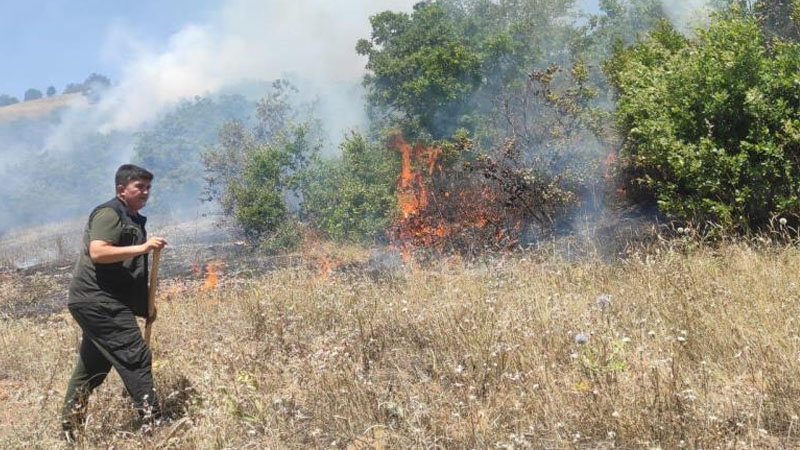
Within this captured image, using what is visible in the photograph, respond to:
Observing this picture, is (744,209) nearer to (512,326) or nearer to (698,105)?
(698,105)

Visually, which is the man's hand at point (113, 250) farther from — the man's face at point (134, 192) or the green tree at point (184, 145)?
the green tree at point (184, 145)

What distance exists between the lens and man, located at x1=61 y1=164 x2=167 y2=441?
11.5ft

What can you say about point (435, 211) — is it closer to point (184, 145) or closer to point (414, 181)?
point (414, 181)

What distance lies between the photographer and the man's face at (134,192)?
146 inches

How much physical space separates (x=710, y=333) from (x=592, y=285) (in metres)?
1.39

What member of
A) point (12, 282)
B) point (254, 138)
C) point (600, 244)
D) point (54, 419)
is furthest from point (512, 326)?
point (254, 138)

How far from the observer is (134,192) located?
12.2 ft

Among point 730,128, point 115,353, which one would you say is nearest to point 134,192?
point 115,353

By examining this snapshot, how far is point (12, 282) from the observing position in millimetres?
12648

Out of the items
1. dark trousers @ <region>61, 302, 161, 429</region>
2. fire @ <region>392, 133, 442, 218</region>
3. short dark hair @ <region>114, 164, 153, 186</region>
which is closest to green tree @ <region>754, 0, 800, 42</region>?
fire @ <region>392, 133, 442, 218</region>

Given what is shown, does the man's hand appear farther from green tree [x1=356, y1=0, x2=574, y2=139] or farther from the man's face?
green tree [x1=356, y1=0, x2=574, y2=139]

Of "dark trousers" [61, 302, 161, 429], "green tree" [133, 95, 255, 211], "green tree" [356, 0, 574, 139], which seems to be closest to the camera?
"dark trousers" [61, 302, 161, 429]

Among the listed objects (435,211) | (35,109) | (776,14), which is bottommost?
(435,211)

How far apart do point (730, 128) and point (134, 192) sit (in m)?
5.51
